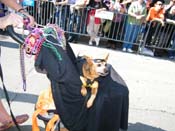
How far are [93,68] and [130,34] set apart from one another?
544cm

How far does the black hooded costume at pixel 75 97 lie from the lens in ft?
8.39

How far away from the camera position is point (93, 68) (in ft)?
8.84

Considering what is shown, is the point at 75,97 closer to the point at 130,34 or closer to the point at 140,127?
the point at 140,127

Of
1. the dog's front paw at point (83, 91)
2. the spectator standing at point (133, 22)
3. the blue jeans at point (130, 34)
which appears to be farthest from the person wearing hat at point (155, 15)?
the dog's front paw at point (83, 91)

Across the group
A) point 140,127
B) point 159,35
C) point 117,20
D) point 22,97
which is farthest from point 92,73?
point 159,35

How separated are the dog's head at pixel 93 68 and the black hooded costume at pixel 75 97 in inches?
2.4

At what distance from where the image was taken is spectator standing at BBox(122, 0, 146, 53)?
25.3 feet

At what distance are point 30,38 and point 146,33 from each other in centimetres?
581

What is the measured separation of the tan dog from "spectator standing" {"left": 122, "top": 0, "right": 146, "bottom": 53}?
203 inches

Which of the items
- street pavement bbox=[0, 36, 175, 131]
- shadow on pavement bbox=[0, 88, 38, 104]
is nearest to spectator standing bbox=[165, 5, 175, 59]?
street pavement bbox=[0, 36, 175, 131]

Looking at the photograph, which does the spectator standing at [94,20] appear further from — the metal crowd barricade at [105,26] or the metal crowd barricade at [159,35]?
the metal crowd barricade at [159,35]

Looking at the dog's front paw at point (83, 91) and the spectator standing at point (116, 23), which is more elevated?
the dog's front paw at point (83, 91)

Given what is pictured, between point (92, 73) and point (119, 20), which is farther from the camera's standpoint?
point (119, 20)

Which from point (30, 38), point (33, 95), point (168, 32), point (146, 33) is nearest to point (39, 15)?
point (146, 33)
